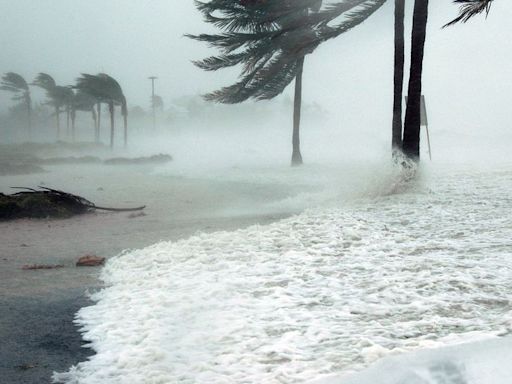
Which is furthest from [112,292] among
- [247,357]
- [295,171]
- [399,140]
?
[295,171]

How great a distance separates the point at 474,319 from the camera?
2.74 metres

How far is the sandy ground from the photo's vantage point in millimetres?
2914

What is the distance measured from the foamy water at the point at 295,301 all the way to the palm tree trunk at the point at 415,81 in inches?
177

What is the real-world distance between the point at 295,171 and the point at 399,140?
225 inches

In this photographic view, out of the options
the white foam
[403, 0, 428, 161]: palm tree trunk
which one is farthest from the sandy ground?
[403, 0, 428, 161]: palm tree trunk

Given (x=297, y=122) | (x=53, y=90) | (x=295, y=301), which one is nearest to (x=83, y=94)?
(x=53, y=90)

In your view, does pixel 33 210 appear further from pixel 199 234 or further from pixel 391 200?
pixel 391 200

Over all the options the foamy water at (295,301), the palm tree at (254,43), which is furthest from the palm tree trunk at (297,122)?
the foamy water at (295,301)

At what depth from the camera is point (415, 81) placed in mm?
10273

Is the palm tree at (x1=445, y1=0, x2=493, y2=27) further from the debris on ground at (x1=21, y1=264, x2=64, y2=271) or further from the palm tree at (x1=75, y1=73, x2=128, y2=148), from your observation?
the palm tree at (x1=75, y1=73, x2=128, y2=148)

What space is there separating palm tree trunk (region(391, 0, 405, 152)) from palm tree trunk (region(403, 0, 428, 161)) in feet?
7.94

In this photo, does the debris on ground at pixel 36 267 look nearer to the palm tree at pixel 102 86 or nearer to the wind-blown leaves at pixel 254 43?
the wind-blown leaves at pixel 254 43

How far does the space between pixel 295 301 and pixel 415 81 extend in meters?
8.07

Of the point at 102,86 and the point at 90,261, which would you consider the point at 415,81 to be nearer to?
the point at 90,261
